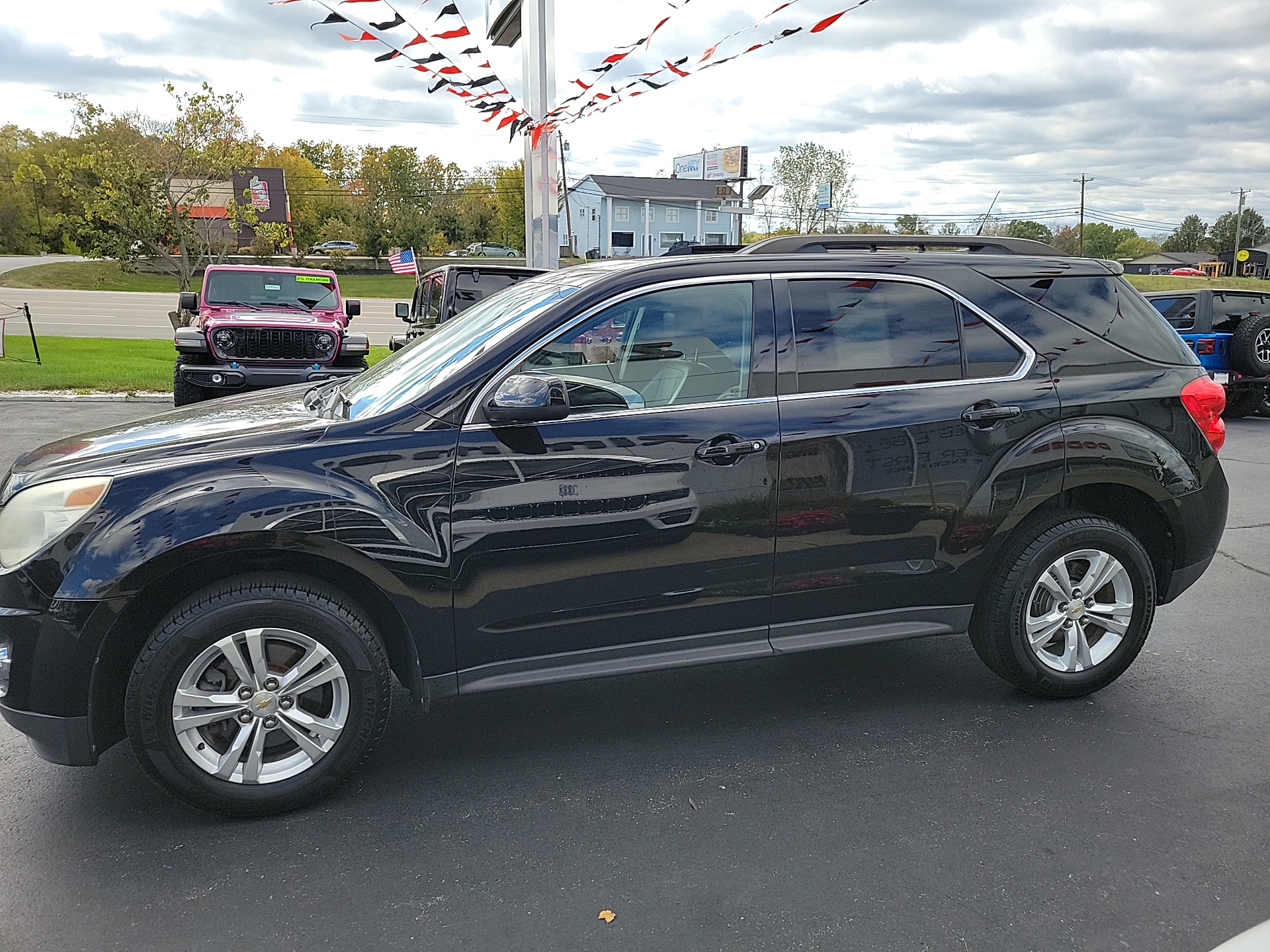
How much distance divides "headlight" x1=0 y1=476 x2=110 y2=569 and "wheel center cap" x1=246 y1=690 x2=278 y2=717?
77cm

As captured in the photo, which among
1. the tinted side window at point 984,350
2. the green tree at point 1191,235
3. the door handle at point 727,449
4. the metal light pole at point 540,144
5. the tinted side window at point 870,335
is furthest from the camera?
the green tree at point 1191,235

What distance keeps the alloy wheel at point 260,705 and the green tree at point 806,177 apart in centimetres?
7605

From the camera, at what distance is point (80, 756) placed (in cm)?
307

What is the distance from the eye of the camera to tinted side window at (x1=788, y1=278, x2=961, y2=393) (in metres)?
3.75

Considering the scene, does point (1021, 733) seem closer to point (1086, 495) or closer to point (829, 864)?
point (1086, 495)

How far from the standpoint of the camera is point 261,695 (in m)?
3.15

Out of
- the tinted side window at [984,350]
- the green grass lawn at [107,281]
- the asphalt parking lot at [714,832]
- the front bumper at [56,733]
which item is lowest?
the asphalt parking lot at [714,832]

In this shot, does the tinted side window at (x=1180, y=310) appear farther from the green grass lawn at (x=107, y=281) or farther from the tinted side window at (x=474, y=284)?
the green grass lawn at (x=107, y=281)

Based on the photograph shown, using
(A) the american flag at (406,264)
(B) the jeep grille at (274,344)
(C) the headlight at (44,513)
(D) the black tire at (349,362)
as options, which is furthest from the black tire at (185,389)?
(A) the american flag at (406,264)

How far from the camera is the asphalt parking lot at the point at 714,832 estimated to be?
2.68 meters

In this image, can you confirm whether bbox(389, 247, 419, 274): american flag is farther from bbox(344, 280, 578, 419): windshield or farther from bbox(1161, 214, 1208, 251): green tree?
bbox(1161, 214, 1208, 251): green tree

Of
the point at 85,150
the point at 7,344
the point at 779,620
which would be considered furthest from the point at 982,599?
the point at 85,150

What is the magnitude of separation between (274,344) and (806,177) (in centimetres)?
7160

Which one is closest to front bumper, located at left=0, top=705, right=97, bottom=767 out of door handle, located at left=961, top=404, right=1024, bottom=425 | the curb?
door handle, located at left=961, top=404, right=1024, bottom=425
